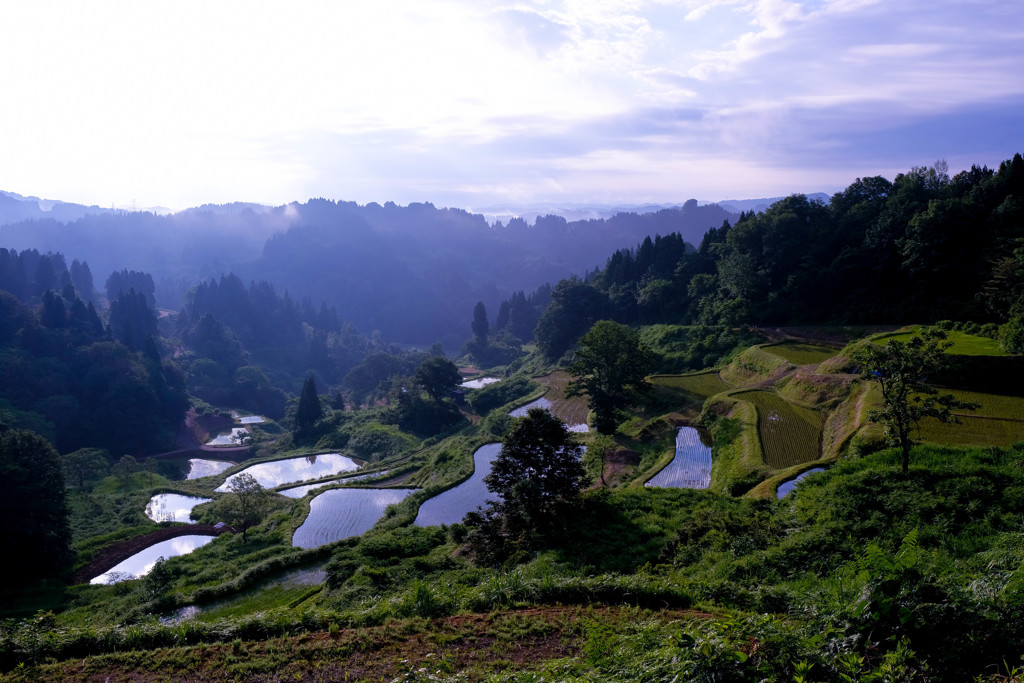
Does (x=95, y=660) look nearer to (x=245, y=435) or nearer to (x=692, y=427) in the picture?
(x=692, y=427)

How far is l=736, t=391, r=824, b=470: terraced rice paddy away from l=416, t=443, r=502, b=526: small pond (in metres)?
10.4

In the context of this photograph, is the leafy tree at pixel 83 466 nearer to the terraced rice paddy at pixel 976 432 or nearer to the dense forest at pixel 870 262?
the dense forest at pixel 870 262

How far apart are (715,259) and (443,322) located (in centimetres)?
11595

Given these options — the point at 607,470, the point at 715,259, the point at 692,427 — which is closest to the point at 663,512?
the point at 607,470

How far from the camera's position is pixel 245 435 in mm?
64812

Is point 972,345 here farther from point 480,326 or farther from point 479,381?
point 480,326

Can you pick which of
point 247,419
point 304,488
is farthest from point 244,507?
point 247,419

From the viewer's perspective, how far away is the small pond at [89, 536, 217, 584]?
890 inches

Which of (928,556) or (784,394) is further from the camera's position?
(784,394)

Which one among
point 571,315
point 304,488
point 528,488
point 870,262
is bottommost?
point 304,488

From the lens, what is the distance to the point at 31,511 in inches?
933

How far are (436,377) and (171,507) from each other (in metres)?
24.2

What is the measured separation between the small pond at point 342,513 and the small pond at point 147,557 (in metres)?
5.19

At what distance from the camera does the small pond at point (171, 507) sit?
33.2 m
